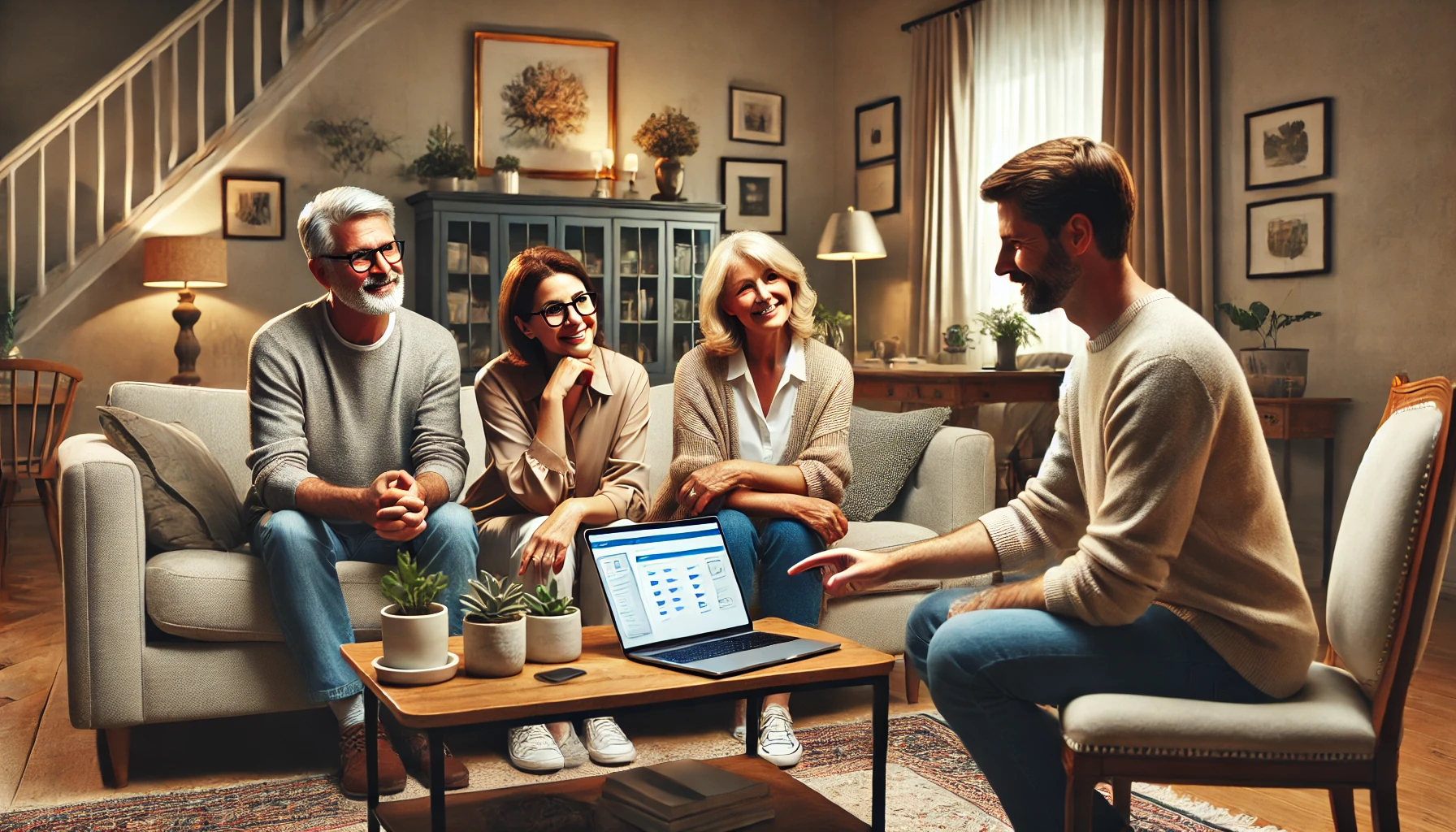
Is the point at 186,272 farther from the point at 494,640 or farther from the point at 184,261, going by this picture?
the point at 494,640

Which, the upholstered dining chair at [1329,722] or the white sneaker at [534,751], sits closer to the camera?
the upholstered dining chair at [1329,722]

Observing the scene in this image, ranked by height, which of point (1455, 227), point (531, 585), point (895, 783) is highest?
point (1455, 227)

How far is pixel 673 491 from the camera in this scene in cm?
266

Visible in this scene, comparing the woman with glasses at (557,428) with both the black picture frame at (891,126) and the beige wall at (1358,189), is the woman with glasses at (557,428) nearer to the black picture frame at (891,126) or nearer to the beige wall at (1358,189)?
the beige wall at (1358,189)

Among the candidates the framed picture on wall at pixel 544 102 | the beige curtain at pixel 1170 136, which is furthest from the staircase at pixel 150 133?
the beige curtain at pixel 1170 136

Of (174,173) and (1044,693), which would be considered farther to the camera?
(174,173)

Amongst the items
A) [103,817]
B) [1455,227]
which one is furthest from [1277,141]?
[103,817]

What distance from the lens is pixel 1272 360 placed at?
13.5 feet

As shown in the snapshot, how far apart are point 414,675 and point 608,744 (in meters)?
0.85

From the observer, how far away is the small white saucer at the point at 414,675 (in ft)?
5.09

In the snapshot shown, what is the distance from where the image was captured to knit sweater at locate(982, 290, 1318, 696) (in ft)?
4.47

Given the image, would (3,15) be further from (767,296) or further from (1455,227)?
(1455,227)

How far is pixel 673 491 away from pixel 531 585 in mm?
445

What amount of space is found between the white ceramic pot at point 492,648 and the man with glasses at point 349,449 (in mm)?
654
